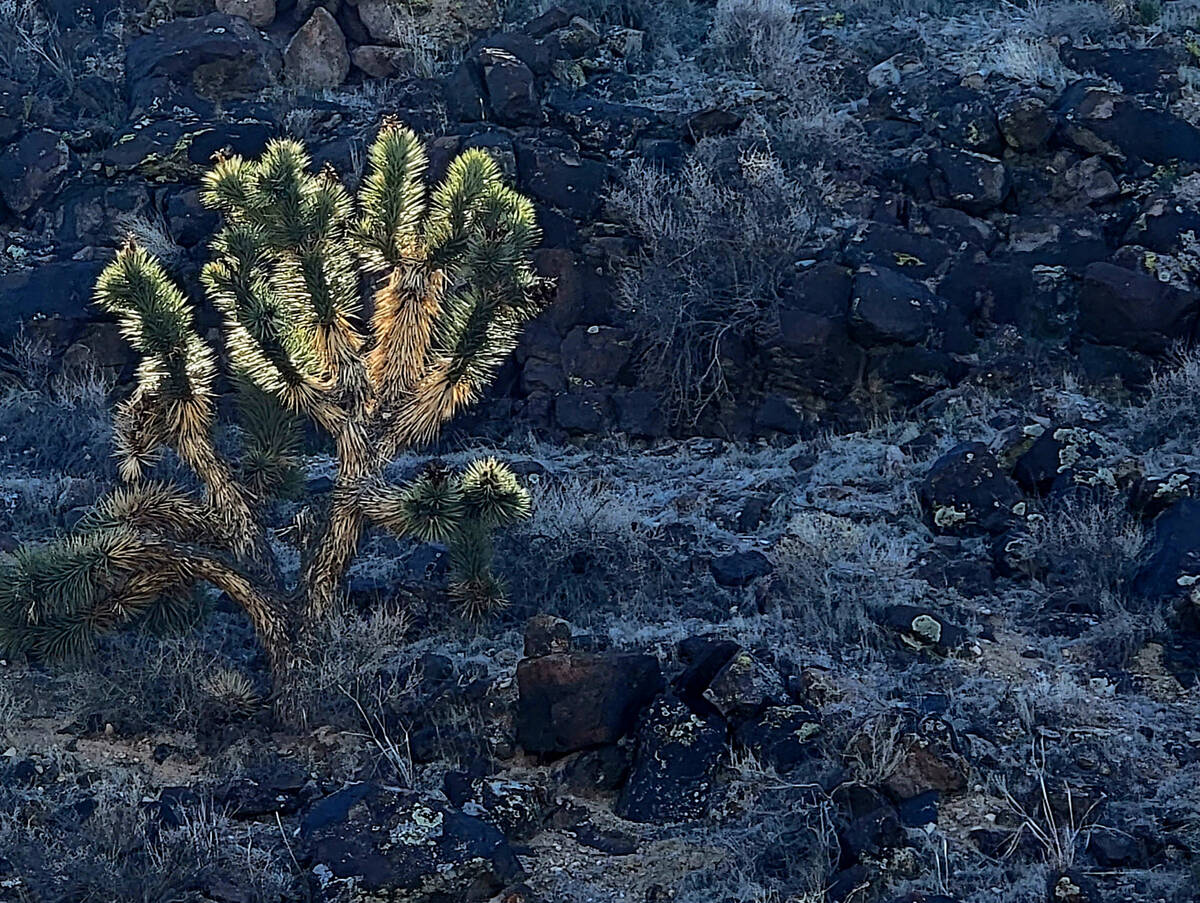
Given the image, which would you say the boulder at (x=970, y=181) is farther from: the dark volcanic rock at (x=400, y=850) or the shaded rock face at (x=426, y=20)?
the dark volcanic rock at (x=400, y=850)

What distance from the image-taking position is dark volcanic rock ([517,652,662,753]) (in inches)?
262

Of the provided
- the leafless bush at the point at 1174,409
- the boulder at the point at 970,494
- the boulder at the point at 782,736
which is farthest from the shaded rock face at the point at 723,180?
the boulder at the point at 782,736

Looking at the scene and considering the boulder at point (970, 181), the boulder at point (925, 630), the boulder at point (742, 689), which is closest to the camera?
the boulder at point (742, 689)

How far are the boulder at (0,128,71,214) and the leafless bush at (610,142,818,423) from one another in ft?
16.6

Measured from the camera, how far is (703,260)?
1160 centimetres

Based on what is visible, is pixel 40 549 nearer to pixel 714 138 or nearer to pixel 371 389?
pixel 371 389

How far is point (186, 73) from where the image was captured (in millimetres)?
13445

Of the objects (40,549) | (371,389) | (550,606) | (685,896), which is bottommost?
(550,606)

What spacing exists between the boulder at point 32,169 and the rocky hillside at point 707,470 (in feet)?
0.14

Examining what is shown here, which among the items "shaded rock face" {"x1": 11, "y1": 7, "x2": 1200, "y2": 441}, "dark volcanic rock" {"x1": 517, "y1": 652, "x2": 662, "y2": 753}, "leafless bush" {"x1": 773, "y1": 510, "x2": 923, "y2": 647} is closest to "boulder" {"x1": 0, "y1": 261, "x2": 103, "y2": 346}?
"shaded rock face" {"x1": 11, "y1": 7, "x2": 1200, "y2": 441}

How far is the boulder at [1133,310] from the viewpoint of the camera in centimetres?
1065

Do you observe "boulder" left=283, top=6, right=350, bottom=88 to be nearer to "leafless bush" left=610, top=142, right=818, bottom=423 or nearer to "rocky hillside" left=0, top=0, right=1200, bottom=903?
"rocky hillside" left=0, top=0, right=1200, bottom=903

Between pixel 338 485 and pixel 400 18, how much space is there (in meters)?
8.06

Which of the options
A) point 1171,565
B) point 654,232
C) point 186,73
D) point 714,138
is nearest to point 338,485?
point 1171,565
